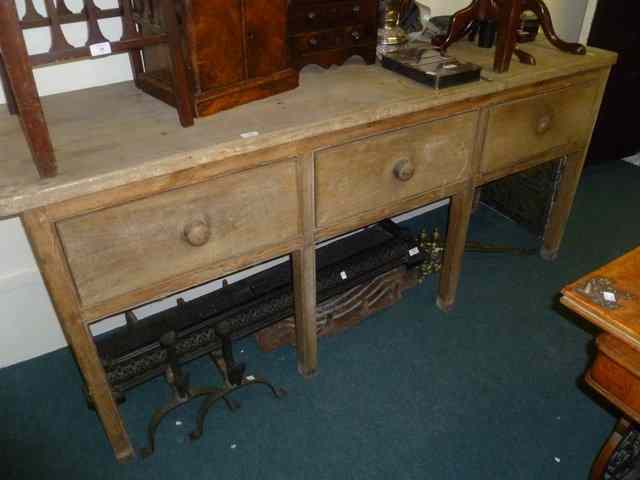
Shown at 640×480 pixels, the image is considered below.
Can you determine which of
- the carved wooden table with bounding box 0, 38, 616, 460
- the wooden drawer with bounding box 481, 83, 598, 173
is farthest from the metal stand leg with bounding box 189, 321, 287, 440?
the wooden drawer with bounding box 481, 83, 598, 173

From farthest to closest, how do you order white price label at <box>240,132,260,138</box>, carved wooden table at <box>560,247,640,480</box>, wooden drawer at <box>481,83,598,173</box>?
wooden drawer at <box>481,83,598,173</box> < white price label at <box>240,132,260,138</box> < carved wooden table at <box>560,247,640,480</box>

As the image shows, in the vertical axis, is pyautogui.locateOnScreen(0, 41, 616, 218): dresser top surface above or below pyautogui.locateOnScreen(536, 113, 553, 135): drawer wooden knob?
above

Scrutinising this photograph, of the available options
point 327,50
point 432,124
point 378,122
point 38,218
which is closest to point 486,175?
point 432,124

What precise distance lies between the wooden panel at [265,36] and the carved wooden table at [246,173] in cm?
9

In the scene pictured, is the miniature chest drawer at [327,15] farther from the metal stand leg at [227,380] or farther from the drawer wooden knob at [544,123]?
the metal stand leg at [227,380]

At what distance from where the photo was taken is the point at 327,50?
1.56 metres

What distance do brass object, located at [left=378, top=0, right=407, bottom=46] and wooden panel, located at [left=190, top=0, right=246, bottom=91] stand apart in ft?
2.03

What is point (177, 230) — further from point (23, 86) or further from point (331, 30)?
point (331, 30)

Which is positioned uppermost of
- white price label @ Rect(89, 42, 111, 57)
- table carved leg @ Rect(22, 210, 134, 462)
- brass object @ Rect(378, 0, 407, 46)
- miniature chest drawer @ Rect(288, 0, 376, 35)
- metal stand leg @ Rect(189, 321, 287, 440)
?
white price label @ Rect(89, 42, 111, 57)

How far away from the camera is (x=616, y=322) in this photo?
896 millimetres

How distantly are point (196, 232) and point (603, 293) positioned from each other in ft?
2.71

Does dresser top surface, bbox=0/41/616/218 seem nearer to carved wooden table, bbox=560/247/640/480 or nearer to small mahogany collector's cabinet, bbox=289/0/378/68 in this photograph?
small mahogany collector's cabinet, bbox=289/0/378/68

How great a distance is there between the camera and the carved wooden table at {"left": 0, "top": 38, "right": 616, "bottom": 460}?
3.51ft

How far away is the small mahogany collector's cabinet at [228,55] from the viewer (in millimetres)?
1206
